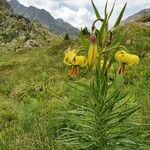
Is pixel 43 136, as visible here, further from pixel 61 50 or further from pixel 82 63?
Result: pixel 61 50

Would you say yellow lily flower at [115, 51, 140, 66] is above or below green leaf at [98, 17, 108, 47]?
below

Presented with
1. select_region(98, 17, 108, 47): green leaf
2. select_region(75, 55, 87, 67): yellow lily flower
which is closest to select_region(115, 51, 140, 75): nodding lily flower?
select_region(98, 17, 108, 47): green leaf

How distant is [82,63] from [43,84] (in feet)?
38.9

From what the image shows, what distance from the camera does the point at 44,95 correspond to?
46.8 ft

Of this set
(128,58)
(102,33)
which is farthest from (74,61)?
(128,58)

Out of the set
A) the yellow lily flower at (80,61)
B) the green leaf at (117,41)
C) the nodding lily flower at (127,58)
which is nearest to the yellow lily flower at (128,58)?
the nodding lily flower at (127,58)

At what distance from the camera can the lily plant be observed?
173 inches

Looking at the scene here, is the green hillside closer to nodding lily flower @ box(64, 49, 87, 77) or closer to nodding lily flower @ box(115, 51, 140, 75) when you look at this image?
nodding lily flower @ box(64, 49, 87, 77)

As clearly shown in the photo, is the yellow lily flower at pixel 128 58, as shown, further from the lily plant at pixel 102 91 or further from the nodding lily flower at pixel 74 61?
the nodding lily flower at pixel 74 61

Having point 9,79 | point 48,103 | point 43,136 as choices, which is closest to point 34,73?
point 9,79

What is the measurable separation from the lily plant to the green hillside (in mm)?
287

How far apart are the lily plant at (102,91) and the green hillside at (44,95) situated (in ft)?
0.94

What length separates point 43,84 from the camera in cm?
1620

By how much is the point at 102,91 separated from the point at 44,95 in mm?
9425
